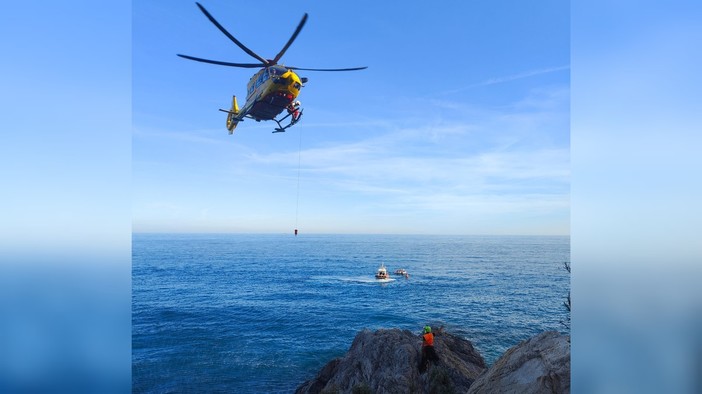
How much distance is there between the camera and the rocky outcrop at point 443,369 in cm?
408

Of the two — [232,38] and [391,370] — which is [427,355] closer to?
[391,370]

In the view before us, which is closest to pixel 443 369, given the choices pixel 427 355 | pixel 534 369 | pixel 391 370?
pixel 427 355

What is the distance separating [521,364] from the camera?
15.0 feet

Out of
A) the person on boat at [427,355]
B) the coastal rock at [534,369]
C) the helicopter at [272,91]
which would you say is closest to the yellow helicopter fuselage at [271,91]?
the helicopter at [272,91]

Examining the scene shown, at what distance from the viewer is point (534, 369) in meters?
4.21

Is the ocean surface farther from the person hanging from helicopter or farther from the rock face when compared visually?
the person hanging from helicopter

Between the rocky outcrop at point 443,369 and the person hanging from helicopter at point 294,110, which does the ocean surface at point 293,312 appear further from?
the person hanging from helicopter at point 294,110

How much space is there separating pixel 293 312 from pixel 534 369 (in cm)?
1900

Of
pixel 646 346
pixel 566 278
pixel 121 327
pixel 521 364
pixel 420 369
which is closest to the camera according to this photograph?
pixel 121 327

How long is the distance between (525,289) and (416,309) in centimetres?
1007

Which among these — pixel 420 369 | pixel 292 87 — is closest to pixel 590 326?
pixel 420 369

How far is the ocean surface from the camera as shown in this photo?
1338 centimetres

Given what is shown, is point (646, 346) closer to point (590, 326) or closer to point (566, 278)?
point (590, 326)

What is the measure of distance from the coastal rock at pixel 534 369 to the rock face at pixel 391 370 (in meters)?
2.51
